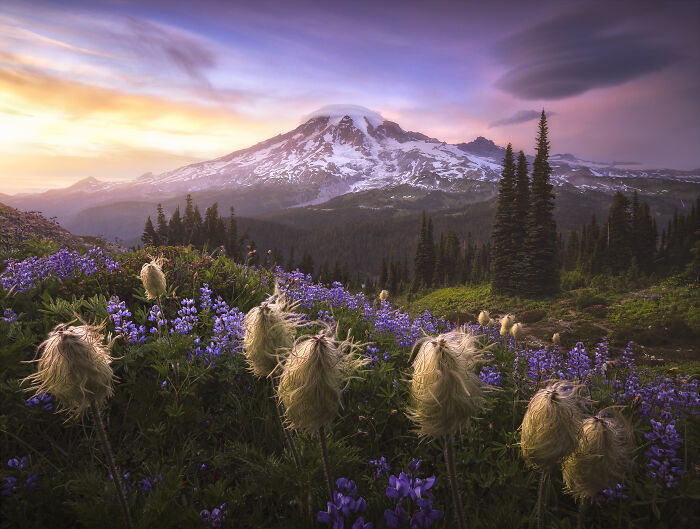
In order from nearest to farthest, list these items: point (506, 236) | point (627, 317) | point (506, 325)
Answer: point (506, 325), point (627, 317), point (506, 236)

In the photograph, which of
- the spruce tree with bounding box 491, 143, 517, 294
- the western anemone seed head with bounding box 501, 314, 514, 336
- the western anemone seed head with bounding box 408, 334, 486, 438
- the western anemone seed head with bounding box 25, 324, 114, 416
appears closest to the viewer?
the western anemone seed head with bounding box 408, 334, 486, 438

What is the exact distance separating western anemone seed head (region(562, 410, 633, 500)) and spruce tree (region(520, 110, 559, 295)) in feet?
147

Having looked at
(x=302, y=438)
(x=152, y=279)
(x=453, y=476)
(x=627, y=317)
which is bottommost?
(x=627, y=317)

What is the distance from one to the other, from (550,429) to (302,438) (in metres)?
1.99

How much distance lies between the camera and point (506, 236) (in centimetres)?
4700

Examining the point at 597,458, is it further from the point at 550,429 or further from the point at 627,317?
the point at 627,317

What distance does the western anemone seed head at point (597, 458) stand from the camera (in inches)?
81.0

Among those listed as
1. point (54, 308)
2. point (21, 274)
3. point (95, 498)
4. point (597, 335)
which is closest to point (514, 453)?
point (95, 498)

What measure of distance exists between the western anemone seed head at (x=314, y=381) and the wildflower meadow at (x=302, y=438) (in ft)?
0.04

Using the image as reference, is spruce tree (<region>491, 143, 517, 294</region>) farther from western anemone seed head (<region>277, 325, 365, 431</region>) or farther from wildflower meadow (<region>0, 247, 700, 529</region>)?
western anemone seed head (<region>277, 325, 365, 431</region>)

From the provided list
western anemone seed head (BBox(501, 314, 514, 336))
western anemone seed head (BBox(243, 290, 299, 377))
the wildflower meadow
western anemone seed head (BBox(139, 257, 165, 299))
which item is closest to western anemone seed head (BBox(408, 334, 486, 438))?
the wildflower meadow

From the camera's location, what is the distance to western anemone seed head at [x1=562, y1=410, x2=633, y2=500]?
206cm

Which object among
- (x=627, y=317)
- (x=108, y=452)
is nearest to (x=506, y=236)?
(x=627, y=317)

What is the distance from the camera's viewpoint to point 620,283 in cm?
4250
